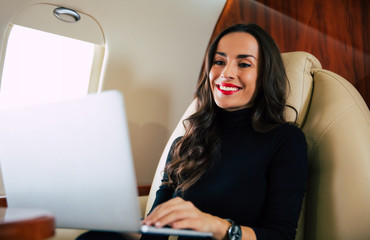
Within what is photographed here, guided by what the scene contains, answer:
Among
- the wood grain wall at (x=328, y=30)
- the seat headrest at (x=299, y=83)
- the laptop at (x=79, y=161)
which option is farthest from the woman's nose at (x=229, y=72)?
the laptop at (x=79, y=161)

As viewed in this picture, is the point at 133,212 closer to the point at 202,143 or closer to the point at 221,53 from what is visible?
the point at 202,143

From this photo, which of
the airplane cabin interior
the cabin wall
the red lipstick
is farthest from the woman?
the cabin wall

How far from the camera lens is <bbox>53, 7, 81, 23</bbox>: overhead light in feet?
5.12

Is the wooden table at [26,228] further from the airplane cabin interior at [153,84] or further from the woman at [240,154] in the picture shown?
the woman at [240,154]

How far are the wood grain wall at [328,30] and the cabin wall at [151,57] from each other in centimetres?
45

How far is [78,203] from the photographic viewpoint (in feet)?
2.22

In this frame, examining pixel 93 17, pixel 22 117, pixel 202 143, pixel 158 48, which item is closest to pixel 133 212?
pixel 22 117

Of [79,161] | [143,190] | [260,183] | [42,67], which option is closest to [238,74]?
[260,183]

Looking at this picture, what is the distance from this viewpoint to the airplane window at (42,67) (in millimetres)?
1580

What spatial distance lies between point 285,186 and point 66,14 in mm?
1290

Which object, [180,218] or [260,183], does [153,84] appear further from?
[180,218]

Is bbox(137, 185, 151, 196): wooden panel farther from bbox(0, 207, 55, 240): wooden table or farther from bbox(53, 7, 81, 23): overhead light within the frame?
bbox(0, 207, 55, 240): wooden table

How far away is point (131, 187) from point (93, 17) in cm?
131

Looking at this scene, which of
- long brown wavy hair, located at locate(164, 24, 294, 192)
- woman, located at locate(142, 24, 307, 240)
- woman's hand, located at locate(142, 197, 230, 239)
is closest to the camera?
woman's hand, located at locate(142, 197, 230, 239)
